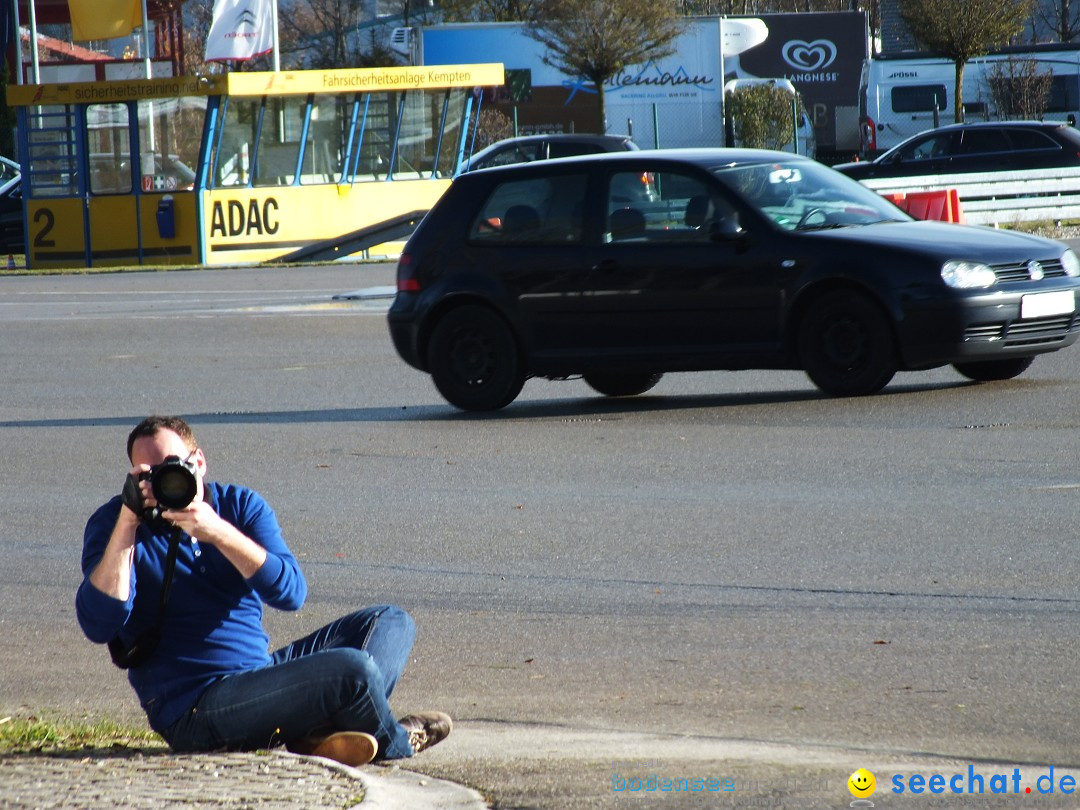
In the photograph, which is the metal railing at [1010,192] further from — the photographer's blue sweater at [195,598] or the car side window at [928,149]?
the photographer's blue sweater at [195,598]

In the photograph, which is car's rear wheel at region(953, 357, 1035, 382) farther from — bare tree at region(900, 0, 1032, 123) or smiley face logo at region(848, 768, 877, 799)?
bare tree at region(900, 0, 1032, 123)

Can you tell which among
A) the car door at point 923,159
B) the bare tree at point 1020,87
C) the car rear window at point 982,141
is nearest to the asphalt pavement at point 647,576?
the car door at point 923,159

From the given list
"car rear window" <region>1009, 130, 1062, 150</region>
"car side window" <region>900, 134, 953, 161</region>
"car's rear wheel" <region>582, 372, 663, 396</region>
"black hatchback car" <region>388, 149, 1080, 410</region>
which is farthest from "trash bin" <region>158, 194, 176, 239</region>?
"car's rear wheel" <region>582, 372, 663, 396</region>

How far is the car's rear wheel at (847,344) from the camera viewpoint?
11.4 m

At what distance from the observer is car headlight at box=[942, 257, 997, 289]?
1123cm

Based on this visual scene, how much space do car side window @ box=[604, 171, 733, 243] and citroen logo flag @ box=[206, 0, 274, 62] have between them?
22.1 m

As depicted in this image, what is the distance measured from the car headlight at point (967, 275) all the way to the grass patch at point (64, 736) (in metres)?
7.31

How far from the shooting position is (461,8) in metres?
64.1

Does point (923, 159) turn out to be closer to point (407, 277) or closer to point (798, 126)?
point (798, 126)

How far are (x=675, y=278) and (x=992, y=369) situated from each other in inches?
94.2

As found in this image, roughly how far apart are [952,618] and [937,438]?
408 cm

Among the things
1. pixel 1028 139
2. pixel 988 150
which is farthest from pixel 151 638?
pixel 1028 139

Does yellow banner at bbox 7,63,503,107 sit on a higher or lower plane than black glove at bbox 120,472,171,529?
higher

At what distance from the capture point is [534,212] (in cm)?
1240
